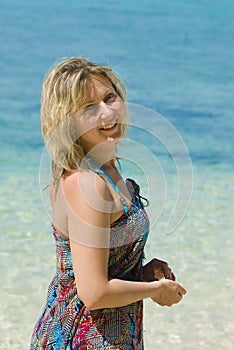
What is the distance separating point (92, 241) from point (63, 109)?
1.13 feet

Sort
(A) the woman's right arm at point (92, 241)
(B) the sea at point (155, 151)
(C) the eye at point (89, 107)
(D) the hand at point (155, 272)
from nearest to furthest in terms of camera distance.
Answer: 1. (A) the woman's right arm at point (92, 241)
2. (C) the eye at point (89, 107)
3. (D) the hand at point (155, 272)
4. (B) the sea at point (155, 151)

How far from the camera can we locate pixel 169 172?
7574mm

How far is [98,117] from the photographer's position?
194 cm

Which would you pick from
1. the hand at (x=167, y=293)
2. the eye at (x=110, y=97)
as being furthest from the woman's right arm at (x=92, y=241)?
the eye at (x=110, y=97)

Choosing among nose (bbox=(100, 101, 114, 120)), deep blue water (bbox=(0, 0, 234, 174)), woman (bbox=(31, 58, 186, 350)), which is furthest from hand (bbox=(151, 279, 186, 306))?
deep blue water (bbox=(0, 0, 234, 174))

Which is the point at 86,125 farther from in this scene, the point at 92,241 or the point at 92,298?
the point at 92,298

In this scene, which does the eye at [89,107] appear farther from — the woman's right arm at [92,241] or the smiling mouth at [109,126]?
the woman's right arm at [92,241]

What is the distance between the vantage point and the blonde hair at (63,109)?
1909 mm

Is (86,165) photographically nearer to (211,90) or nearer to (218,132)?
(218,132)

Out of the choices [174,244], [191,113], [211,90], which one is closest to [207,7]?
[211,90]

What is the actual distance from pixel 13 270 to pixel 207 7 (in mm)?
20677

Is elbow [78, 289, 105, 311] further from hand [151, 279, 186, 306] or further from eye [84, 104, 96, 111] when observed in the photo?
eye [84, 104, 96, 111]

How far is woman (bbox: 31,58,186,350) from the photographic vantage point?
185 centimetres

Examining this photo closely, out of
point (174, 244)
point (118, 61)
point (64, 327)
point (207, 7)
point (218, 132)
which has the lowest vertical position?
point (207, 7)
